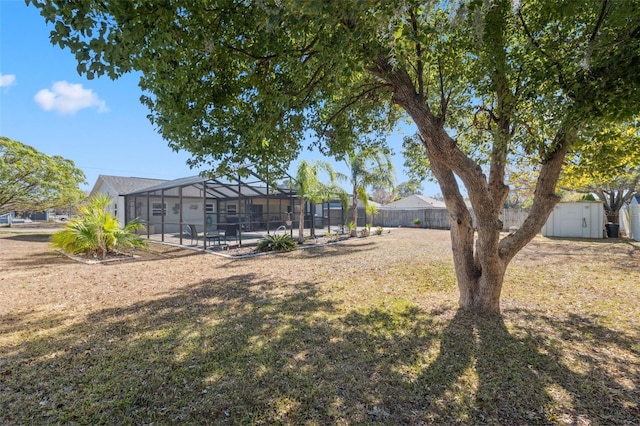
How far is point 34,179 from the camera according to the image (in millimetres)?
15875

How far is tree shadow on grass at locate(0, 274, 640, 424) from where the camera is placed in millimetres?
2408

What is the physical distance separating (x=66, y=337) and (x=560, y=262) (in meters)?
11.4

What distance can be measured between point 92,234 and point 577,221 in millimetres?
21769

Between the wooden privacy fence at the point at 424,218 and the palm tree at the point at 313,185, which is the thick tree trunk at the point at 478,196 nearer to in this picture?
the palm tree at the point at 313,185

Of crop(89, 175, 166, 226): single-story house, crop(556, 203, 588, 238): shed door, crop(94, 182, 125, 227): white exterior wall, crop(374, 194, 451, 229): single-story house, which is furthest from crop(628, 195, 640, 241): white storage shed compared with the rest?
crop(94, 182, 125, 227): white exterior wall

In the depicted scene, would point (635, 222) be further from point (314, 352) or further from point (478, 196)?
point (314, 352)

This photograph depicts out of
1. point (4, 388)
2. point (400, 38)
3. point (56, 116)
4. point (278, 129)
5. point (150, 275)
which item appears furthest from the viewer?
point (56, 116)

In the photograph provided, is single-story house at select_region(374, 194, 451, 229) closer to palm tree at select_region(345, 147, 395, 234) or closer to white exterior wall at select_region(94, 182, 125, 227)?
palm tree at select_region(345, 147, 395, 234)

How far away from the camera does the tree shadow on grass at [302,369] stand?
7.90 ft

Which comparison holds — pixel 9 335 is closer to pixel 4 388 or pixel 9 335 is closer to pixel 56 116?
pixel 4 388

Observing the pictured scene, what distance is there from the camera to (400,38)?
3.05 metres

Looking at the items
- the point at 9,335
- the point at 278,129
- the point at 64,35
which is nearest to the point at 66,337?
the point at 9,335

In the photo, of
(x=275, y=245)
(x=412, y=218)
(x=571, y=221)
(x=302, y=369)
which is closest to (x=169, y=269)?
(x=275, y=245)

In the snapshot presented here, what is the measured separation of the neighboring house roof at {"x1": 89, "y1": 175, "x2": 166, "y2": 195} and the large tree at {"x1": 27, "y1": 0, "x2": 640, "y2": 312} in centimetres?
1875
